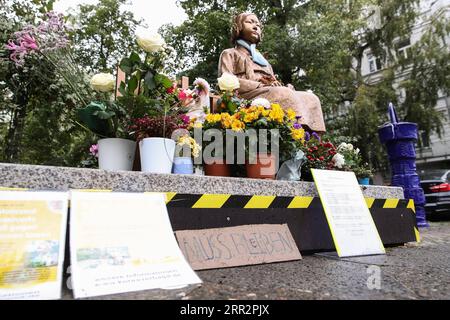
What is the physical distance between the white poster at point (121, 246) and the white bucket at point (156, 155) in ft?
1.46

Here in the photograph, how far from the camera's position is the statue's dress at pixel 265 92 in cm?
412

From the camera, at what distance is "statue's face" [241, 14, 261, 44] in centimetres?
493

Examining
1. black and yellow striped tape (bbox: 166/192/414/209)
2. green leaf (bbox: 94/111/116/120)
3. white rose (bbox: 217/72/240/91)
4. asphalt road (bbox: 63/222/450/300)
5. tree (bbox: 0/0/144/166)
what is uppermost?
tree (bbox: 0/0/144/166)

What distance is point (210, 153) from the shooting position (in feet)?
9.62

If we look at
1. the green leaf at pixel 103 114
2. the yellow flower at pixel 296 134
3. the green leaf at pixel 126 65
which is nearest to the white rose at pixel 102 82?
the green leaf at pixel 126 65

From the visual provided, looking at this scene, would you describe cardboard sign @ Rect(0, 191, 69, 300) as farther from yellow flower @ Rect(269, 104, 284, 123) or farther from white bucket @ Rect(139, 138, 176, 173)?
yellow flower @ Rect(269, 104, 284, 123)

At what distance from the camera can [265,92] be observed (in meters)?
4.17

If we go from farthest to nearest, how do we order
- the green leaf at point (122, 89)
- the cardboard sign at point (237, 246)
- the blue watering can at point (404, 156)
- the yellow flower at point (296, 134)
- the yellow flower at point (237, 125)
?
the blue watering can at point (404, 156)
the yellow flower at point (296, 134)
the yellow flower at point (237, 125)
the green leaf at point (122, 89)
the cardboard sign at point (237, 246)

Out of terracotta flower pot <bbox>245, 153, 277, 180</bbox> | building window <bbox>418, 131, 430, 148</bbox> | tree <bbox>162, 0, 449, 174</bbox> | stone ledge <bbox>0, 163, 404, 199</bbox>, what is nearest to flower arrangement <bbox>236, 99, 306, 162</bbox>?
terracotta flower pot <bbox>245, 153, 277, 180</bbox>

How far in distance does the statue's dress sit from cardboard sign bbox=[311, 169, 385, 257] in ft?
4.10

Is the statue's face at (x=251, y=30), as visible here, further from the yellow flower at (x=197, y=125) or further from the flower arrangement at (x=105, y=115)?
the flower arrangement at (x=105, y=115)
